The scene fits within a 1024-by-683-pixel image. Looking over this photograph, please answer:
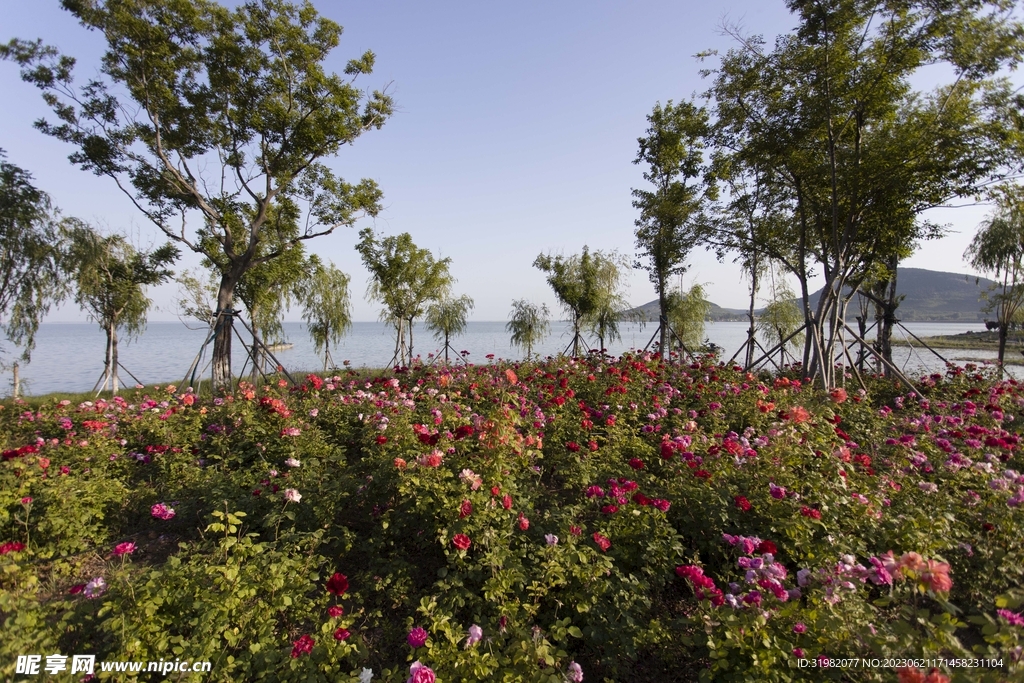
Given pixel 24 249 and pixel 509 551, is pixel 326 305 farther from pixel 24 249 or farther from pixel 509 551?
pixel 509 551

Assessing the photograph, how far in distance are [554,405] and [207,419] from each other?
416 cm

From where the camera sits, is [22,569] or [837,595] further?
[22,569]

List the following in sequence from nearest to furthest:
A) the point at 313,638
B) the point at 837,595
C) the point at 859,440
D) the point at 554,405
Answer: the point at 837,595 < the point at 313,638 < the point at 859,440 < the point at 554,405

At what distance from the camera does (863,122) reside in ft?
26.7

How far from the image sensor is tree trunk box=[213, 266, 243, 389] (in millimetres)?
10430

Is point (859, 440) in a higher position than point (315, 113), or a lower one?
lower

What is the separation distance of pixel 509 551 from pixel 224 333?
10.2 meters

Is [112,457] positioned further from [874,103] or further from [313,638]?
[874,103]

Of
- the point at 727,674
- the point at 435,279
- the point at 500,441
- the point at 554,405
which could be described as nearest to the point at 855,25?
the point at 554,405

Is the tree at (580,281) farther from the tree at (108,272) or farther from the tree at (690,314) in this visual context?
the tree at (108,272)

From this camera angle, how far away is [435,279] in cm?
1538

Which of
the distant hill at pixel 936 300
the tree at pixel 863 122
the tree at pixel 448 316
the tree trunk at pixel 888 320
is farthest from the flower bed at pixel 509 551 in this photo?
the distant hill at pixel 936 300

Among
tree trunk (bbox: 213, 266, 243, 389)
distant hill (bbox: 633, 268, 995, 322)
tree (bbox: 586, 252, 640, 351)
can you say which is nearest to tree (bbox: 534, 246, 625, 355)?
tree (bbox: 586, 252, 640, 351)

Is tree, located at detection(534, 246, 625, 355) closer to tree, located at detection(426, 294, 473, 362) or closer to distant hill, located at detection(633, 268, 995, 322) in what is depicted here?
tree, located at detection(426, 294, 473, 362)
